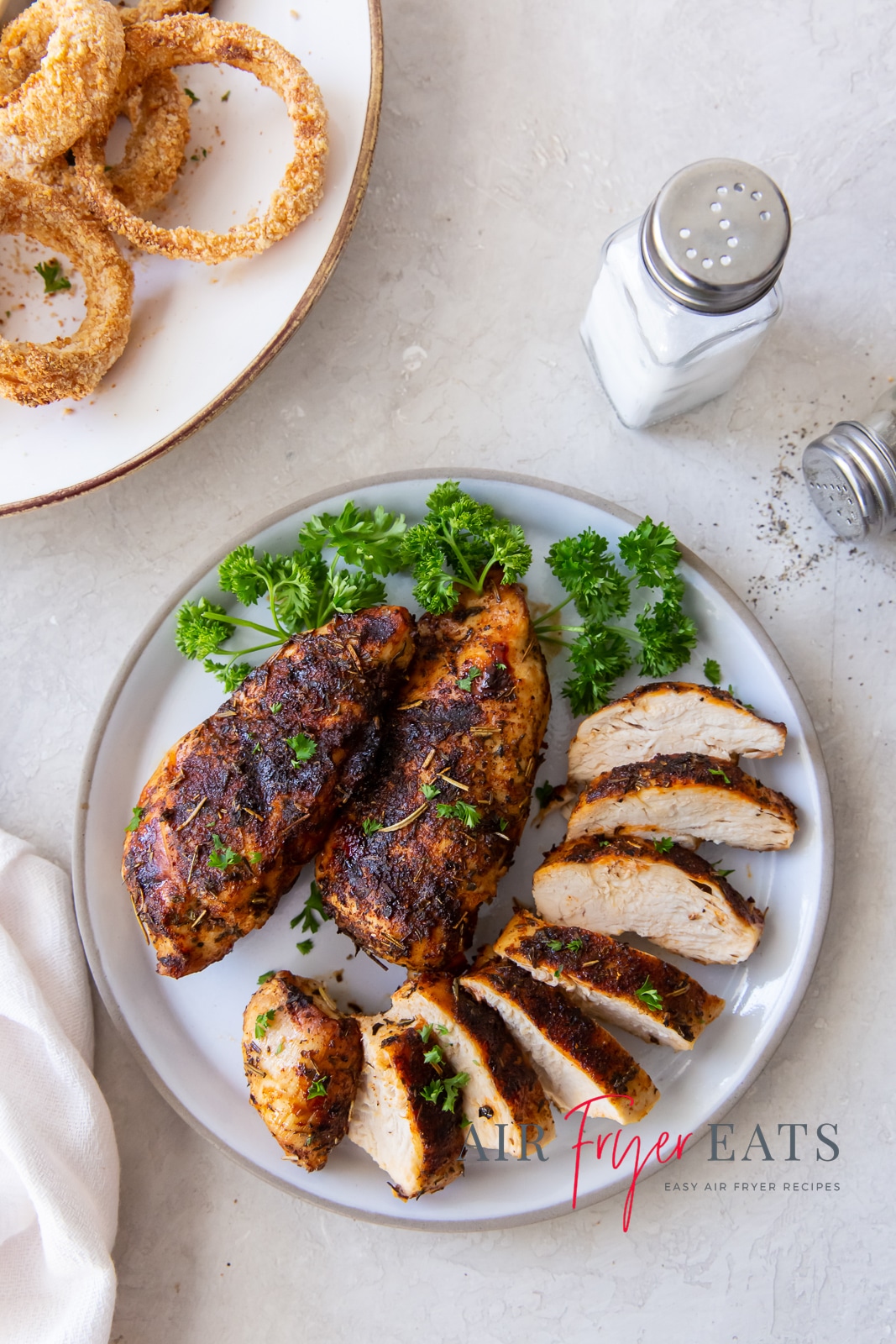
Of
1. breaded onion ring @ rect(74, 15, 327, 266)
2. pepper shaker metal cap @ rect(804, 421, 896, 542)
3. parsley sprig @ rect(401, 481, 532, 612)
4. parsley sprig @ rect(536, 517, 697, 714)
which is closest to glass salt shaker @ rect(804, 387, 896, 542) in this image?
pepper shaker metal cap @ rect(804, 421, 896, 542)

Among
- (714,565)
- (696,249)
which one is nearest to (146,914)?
(714,565)

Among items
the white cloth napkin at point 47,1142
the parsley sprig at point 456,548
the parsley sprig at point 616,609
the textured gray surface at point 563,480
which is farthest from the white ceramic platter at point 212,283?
the white cloth napkin at point 47,1142

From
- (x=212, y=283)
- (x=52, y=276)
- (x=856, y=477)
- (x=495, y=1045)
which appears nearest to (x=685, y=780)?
(x=495, y=1045)

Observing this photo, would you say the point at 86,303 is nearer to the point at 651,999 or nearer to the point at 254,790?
the point at 254,790

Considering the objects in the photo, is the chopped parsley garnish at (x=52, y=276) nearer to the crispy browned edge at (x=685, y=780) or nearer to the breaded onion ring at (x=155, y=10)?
the breaded onion ring at (x=155, y=10)

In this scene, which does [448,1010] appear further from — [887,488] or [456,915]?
[887,488]

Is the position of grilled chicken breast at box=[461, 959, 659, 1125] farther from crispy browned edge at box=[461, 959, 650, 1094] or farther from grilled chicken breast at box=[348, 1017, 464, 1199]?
grilled chicken breast at box=[348, 1017, 464, 1199]
